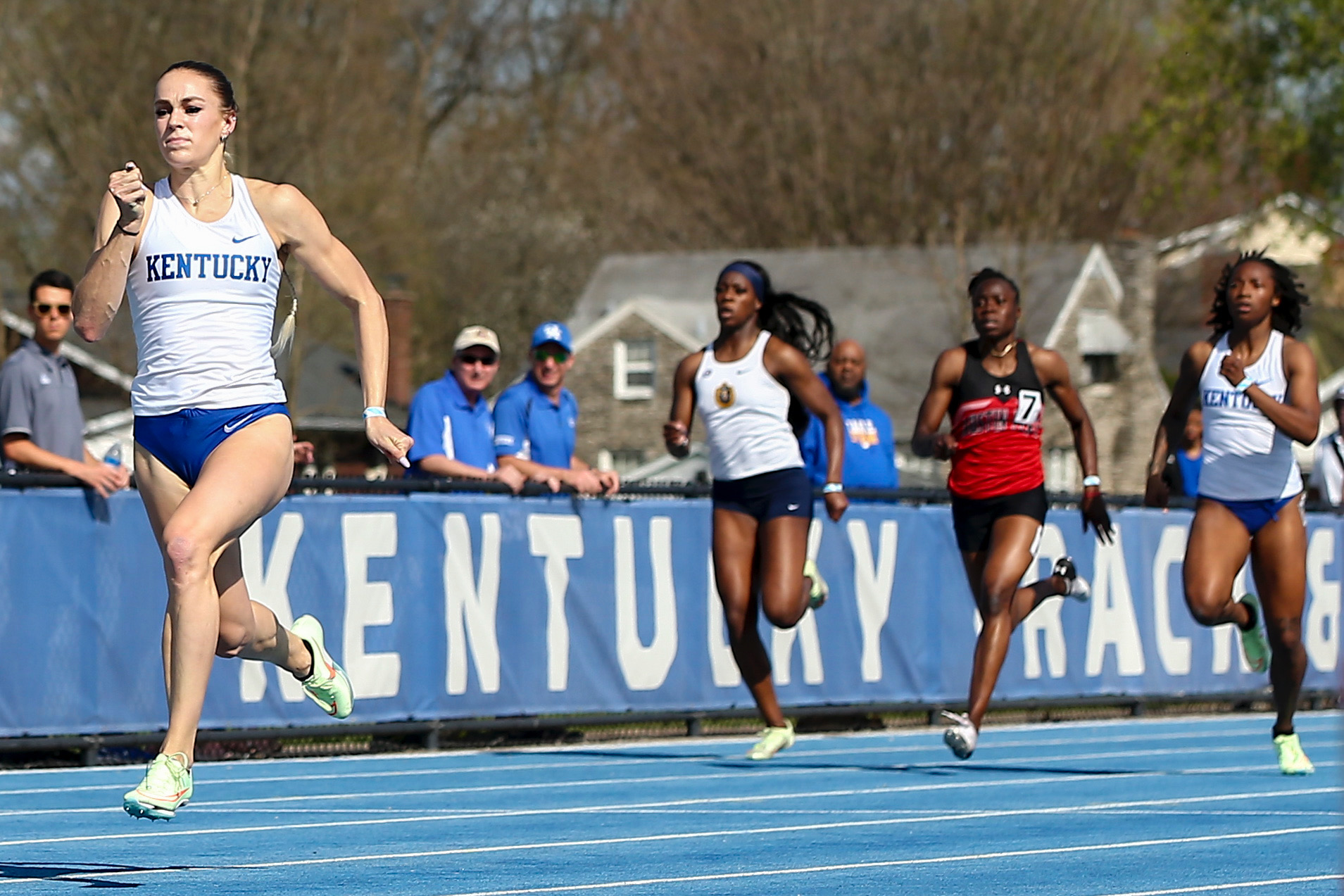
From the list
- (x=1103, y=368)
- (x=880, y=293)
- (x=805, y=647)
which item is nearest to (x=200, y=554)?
Answer: (x=805, y=647)

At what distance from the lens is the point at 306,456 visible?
8.65 metres

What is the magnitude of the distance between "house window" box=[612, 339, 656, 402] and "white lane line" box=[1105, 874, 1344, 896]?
4583cm

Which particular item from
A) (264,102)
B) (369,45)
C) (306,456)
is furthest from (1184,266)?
(306,456)

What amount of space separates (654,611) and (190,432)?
6.39 meters

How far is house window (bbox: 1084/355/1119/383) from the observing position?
177ft

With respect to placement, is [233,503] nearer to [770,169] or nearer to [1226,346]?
[1226,346]

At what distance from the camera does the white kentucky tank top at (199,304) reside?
22.2ft

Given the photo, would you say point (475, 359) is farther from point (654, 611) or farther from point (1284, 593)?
point (1284, 593)

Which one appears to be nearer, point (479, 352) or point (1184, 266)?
point (479, 352)

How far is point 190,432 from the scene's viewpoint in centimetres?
681

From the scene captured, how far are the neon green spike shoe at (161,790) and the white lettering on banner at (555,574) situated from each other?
6.10 meters

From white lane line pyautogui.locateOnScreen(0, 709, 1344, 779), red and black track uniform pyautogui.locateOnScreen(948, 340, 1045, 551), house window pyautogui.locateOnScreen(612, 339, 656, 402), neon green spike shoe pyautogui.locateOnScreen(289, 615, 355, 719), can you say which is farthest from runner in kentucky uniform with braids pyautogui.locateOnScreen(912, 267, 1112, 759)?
house window pyautogui.locateOnScreen(612, 339, 656, 402)

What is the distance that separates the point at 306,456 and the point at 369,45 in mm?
35153

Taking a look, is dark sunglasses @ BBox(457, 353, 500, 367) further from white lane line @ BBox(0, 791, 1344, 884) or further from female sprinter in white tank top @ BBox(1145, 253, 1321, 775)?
white lane line @ BBox(0, 791, 1344, 884)
